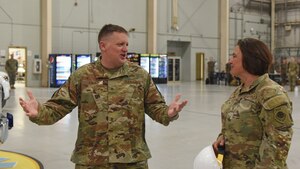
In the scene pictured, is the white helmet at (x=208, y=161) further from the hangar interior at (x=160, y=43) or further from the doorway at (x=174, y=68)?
the doorway at (x=174, y=68)

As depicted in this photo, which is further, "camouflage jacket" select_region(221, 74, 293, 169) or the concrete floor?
the concrete floor

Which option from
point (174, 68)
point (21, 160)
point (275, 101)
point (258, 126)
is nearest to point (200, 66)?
point (174, 68)

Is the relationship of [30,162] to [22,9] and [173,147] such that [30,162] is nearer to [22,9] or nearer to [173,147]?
[173,147]

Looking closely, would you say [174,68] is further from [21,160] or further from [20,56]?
[21,160]

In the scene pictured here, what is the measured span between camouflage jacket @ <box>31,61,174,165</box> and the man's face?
7 cm

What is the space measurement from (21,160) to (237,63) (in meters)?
3.79

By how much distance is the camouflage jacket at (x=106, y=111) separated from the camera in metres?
2.65

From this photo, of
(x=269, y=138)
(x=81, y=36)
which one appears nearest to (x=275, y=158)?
(x=269, y=138)

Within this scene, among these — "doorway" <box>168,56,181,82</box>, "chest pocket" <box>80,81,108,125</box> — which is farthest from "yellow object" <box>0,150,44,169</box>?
"doorway" <box>168,56,181,82</box>

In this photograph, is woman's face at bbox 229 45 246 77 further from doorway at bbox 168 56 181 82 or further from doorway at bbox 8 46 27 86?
doorway at bbox 168 56 181 82

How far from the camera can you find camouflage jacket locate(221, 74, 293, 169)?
2164 millimetres


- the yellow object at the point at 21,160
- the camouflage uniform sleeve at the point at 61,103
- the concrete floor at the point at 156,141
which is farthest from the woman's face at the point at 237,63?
the yellow object at the point at 21,160

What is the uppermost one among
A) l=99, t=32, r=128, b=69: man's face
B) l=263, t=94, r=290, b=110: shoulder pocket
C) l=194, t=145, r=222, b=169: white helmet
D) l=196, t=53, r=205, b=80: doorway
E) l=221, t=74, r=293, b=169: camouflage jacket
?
l=196, t=53, r=205, b=80: doorway

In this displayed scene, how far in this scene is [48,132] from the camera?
786 centimetres
